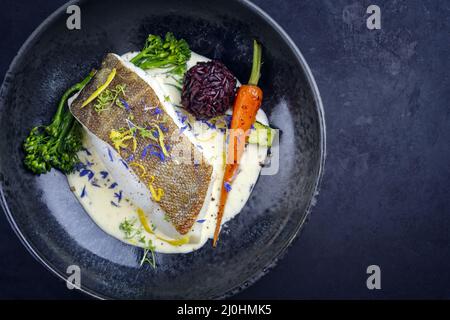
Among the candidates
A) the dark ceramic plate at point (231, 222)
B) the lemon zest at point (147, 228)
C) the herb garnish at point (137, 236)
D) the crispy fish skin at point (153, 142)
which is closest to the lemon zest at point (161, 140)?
the crispy fish skin at point (153, 142)

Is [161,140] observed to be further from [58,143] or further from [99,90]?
[58,143]

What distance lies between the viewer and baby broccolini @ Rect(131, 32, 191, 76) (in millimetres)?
3988

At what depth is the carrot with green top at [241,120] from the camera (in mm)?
3955

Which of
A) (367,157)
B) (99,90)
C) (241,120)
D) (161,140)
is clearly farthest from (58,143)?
(367,157)

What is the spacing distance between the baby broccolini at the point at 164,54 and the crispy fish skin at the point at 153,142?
0.98 feet

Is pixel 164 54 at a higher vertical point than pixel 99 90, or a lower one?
higher

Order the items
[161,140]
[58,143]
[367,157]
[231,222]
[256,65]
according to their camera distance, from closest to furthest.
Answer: [161,140]
[58,143]
[256,65]
[231,222]
[367,157]

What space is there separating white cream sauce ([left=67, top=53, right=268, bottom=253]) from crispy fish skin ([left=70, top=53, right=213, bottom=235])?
0.92ft

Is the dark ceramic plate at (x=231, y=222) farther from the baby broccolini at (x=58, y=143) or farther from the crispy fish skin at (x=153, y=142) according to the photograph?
the crispy fish skin at (x=153, y=142)

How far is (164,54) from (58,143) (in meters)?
1.08

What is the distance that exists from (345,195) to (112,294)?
2.07 m

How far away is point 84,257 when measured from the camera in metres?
3.99

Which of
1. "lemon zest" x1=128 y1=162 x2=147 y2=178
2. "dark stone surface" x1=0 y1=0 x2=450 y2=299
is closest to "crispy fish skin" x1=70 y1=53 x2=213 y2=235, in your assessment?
"lemon zest" x1=128 y1=162 x2=147 y2=178

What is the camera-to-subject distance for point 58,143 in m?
3.89
